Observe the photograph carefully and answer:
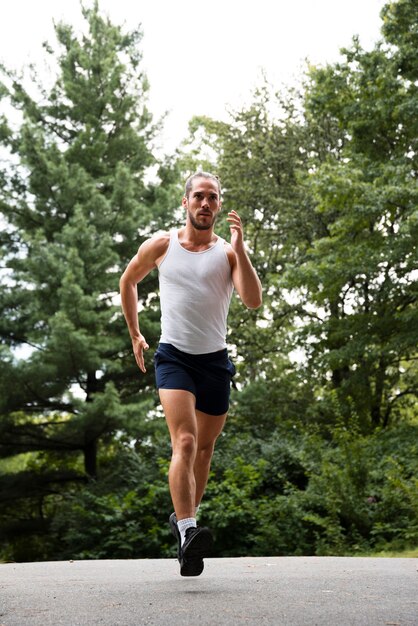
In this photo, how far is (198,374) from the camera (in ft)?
17.5

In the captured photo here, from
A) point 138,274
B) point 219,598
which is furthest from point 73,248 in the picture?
point 219,598

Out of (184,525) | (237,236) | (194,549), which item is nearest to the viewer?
(194,549)

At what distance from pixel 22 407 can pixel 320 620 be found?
15.8m

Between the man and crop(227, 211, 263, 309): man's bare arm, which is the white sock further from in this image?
crop(227, 211, 263, 309): man's bare arm

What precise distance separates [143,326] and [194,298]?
13.5 meters

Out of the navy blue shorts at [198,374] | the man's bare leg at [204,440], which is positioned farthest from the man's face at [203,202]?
the man's bare leg at [204,440]

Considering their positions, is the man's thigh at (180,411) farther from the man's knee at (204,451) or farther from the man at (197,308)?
the man's knee at (204,451)

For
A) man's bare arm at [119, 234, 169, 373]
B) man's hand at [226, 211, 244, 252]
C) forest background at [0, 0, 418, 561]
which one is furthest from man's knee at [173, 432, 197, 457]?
forest background at [0, 0, 418, 561]

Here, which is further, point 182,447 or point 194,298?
point 194,298

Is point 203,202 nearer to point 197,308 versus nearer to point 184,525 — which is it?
point 197,308

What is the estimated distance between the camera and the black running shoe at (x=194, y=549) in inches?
184

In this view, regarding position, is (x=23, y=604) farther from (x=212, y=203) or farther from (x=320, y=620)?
(x=212, y=203)

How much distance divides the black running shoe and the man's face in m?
1.79

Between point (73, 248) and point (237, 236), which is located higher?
point (73, 248)
